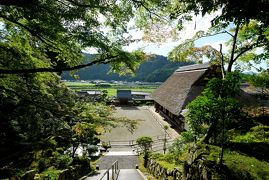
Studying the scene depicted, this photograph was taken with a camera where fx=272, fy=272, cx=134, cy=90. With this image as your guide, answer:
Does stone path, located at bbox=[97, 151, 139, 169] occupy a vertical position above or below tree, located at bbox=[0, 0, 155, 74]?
below

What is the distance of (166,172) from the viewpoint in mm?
10961

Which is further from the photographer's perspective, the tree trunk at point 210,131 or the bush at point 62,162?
the bush at point 62,162

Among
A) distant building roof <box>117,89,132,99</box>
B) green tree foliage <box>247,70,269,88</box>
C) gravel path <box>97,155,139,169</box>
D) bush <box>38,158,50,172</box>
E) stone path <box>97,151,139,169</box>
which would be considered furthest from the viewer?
distant building roof <box>117,89,132,99</box>

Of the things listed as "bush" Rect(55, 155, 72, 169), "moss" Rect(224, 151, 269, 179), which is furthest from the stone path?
"moss" Rect(224, 151, 269, 179)

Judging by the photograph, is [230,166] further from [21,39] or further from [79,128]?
[21,39]

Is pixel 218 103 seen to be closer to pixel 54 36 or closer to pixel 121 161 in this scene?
pixel 54 36

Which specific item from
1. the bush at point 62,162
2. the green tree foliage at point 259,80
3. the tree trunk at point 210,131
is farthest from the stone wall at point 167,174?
the bush at point 62,162

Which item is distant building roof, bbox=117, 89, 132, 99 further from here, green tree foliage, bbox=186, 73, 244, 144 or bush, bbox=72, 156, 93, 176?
green tree foliage, bbox=186, 73, 244, 144

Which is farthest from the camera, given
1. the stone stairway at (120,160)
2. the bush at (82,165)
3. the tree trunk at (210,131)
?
the stone stairway at (120,160)

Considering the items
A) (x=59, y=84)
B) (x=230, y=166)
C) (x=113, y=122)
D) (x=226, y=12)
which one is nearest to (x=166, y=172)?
(x=113, y=122)

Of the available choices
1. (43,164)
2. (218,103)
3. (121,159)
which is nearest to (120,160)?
(121,159)

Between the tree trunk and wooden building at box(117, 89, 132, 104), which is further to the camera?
wooden building at box(117, 89, 132, 104)

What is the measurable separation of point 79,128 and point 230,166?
4.53 metres

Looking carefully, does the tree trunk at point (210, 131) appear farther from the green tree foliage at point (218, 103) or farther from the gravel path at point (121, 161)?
the gravel path at point (121, 161)
